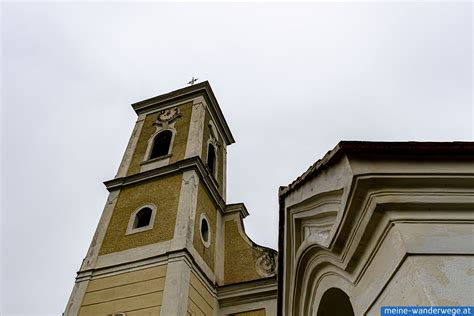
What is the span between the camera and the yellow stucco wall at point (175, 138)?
17659mm

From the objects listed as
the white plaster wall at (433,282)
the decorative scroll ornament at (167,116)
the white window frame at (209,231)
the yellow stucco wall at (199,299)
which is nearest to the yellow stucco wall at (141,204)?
the white window frame at (209,231)

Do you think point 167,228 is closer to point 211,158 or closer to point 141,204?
point 141,204

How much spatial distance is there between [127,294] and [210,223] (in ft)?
14.5

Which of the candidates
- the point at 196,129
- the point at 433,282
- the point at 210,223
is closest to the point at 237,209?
the point at 210,223

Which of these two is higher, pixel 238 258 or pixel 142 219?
pixel 142 219

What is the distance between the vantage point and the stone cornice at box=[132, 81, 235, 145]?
2086 cm

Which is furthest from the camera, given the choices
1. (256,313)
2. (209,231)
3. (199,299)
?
(209,231)

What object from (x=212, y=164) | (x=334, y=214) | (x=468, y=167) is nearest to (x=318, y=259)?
(x=334, y=214)

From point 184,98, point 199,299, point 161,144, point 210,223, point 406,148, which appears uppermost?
point 184,98

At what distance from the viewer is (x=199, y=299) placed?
13117mm

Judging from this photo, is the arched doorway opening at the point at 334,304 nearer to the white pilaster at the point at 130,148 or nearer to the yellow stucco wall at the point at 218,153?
the yellow stucco wall at the point at 218,153

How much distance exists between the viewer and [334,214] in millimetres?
3998

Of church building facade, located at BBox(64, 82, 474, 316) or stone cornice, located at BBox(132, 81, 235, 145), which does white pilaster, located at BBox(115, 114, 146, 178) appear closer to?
church building facade, located at BBox(64, 82, 474, 316)

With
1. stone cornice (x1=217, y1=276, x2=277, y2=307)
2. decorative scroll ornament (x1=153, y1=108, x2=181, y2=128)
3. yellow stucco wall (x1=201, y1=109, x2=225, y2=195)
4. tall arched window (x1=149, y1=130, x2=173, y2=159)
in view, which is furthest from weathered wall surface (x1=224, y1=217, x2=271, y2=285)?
decorative scroll ornament (x1=153, y1=108, x2=181, y2=128)
